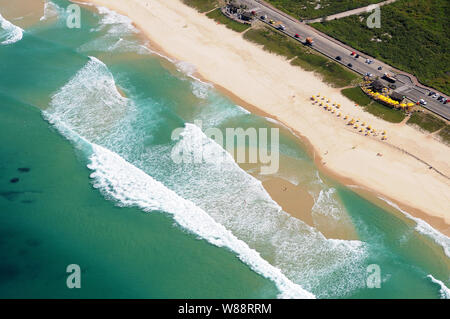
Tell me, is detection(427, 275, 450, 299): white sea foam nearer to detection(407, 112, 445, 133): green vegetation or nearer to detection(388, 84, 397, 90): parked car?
detection(407, 112, 445, 133): green vegetation

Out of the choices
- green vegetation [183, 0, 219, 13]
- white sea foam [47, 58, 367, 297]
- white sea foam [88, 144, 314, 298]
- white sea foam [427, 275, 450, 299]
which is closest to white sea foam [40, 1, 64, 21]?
green vegetation [183, 0, 219, 13]

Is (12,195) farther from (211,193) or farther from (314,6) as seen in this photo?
(314,6)

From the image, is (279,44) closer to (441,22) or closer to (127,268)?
(441,22)

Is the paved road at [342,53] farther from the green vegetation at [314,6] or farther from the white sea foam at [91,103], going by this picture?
the white sea foam at [91,103]

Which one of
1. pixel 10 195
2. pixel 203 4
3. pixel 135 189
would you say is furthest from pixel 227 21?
pixel 10 195

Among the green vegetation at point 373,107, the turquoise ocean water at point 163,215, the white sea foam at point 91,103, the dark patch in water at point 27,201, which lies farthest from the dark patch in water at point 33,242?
the green vegetation at point 373,107

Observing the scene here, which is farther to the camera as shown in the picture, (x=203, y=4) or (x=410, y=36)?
(x=203, y=4)
